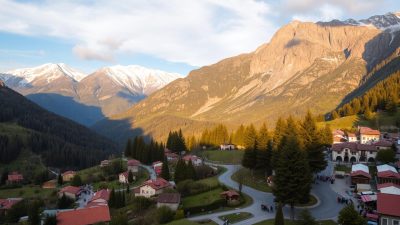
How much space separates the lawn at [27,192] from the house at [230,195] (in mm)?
57084

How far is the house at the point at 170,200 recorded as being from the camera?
6763cm

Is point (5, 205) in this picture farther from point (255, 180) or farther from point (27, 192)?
point (255, 180)

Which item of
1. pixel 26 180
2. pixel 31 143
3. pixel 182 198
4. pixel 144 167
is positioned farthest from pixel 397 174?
pixel 31 143

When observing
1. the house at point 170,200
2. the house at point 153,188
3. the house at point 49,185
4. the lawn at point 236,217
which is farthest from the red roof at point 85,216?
the house at point 49,185

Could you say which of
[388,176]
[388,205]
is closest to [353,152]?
[388,176]

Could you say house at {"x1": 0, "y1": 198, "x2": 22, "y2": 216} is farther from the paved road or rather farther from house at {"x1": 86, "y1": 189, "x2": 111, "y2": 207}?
the paved road

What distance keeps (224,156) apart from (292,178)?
64235 mm

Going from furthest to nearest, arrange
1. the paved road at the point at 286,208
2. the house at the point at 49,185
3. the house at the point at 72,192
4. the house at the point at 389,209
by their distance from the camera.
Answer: the house at the point at 49,185
the house at the point at 72,192
the paved road at the point at 286,208
the house at the point at 389,209

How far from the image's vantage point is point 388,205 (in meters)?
49.3

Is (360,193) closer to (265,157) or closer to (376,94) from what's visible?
(265,157)

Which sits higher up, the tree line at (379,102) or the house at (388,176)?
the tree line at (379,102)

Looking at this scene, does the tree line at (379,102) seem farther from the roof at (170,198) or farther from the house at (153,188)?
the roof at (170,198)

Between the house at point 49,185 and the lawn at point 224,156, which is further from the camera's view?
the house at point 49,185

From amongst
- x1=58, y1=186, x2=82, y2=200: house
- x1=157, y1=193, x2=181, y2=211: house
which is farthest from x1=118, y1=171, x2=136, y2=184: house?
x1=157, y1=193, x2=181, y2=211: house
